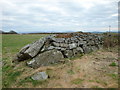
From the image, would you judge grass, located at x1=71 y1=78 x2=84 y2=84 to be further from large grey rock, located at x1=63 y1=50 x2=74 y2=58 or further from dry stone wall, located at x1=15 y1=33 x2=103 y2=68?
large grey rock, located at x1=63 y1=50 x2=74 y2=58

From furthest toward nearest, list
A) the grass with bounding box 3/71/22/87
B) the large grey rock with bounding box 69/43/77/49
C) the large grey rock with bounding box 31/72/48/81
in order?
the large grey rock with bounding box 69/43/77/49 → the grass with bounding box 3/71/22/87 → the large grey rock with bounding box 31/72/48/81

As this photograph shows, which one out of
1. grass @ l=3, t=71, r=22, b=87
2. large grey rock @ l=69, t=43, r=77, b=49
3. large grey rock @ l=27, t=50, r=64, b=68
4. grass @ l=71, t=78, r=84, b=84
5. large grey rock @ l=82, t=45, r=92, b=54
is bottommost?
grass @ l=3, t=71, r=22, b=87

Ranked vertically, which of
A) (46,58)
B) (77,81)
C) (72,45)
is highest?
(72,45)

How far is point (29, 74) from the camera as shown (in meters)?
4.62

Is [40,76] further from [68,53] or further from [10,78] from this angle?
[68,53]

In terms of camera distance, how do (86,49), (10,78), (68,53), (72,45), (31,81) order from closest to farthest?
(31,81), (10,78), (68,53), (72,45), (86,49)

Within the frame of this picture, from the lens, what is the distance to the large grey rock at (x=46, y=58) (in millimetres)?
5332

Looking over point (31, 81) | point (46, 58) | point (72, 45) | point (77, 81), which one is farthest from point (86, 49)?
point (31, 81)

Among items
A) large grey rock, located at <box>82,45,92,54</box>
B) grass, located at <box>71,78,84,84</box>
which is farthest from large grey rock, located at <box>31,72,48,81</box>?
→ large grey rock, located at <box>82,45,92,54</box>

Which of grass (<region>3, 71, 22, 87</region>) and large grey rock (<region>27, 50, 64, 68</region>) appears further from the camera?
large grey rock (<region>27, 50, 64, 68</region>)

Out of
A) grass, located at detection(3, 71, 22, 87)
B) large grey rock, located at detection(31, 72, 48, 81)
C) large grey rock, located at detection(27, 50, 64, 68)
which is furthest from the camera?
large grey rock, located at detection(27, 50, 64, 68)

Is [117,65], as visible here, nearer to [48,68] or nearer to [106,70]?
[106,70]

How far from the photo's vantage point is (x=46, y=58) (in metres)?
5.50

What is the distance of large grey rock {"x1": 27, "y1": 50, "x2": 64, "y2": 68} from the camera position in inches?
210
